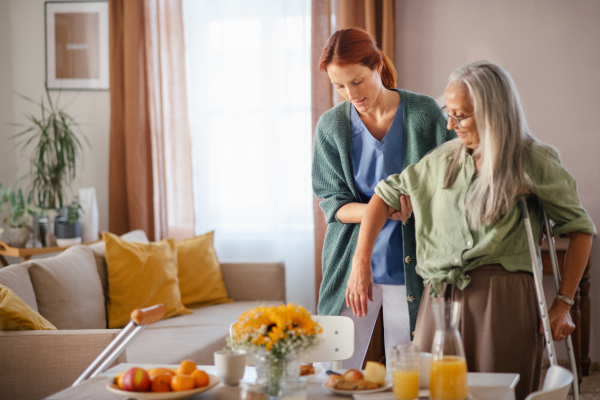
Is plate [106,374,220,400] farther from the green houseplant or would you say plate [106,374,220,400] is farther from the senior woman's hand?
the green houseplant

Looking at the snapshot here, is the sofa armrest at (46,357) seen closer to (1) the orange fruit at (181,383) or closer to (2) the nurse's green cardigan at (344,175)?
(2) the nurse's green cardigan at (344,175)

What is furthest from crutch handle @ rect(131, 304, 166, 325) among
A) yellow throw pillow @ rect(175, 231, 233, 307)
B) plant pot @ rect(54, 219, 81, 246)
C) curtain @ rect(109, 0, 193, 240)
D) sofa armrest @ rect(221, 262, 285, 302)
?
curtain @ rect(109, 0, 193, 240)

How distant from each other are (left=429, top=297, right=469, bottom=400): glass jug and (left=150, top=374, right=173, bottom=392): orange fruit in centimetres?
52

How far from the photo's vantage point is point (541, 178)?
58.2 inches

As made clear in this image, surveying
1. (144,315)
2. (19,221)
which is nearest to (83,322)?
(19,221)

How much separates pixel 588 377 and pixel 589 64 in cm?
176

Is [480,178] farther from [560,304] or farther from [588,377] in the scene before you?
[588,377]

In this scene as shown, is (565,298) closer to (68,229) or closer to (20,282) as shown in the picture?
(20,282)

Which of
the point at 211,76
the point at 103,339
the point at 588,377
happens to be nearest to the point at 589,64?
the point at 588,377

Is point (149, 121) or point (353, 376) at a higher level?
point (149, 121)

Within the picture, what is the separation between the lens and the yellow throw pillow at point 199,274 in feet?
12.0

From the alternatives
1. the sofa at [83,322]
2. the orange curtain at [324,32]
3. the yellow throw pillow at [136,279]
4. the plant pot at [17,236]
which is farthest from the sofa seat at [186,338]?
the plant pot at [17,236]

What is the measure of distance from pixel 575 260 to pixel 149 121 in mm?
3294

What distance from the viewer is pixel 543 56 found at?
3.84 metres
